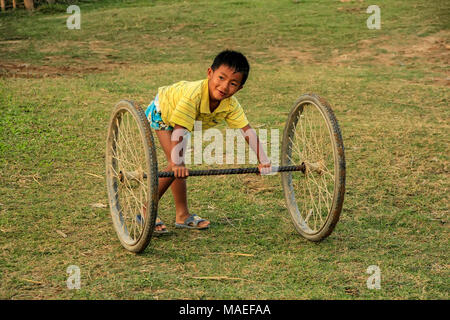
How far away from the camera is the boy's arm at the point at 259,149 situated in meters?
3.57

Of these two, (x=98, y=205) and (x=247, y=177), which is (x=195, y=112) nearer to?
(x=98, y=205)

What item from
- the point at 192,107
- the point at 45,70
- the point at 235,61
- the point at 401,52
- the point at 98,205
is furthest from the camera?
the point at 401,52

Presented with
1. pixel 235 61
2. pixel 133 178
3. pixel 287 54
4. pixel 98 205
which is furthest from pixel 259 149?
pixel 287 54

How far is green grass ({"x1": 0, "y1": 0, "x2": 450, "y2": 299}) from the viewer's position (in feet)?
10.4

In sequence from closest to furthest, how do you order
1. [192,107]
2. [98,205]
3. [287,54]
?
[192,107], [98,205], [287,54]

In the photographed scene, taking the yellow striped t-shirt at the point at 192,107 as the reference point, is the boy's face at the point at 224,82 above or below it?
above

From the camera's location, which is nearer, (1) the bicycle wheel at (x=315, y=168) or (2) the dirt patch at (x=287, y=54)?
(1) the bicycle wheel at (x=315, y=168)

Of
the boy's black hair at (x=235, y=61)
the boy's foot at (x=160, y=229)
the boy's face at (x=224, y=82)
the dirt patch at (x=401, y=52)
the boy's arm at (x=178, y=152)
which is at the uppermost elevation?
→ the dirt patch at (x=401, y=52)

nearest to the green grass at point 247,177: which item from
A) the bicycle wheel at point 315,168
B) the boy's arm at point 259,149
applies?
the bicycle wheel at point 315,168

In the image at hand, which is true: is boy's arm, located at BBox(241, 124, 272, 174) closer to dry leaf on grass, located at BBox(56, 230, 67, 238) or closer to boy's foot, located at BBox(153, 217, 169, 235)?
boy's foot, located at BBox(153, 217, 169, 235)

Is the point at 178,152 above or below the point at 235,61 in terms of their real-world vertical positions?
below

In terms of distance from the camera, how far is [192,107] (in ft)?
11.8

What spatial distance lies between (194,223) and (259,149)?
2.33ft

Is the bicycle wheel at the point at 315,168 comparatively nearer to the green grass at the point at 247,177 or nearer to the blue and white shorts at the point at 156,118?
the green grass at the point at 247,177
